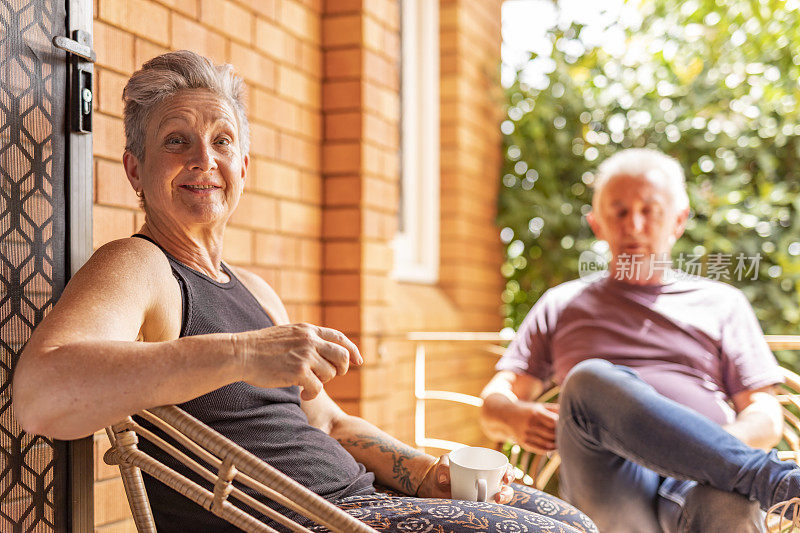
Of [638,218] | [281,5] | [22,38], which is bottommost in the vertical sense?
[638,218]

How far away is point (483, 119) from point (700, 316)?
2117 mm

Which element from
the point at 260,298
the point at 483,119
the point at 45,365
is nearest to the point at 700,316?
the point at 260,298

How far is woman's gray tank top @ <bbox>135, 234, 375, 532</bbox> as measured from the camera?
1116mm

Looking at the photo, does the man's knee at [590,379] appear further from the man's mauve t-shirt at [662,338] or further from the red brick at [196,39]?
the red brick at [196,39]

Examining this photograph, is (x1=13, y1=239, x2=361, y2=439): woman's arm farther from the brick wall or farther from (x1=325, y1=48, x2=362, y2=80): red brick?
(x1=325, y1=48, x2=362, y2=80): red brick

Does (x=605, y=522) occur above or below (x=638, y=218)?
below

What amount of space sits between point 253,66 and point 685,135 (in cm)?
245

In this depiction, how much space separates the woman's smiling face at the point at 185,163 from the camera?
3.97 feet

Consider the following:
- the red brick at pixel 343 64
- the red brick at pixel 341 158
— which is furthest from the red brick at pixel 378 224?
the red brick at pixel 343 64

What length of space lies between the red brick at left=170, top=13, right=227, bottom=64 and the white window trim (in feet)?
5.75

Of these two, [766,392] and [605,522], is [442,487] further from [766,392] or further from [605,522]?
[766,392]

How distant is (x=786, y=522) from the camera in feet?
4.44

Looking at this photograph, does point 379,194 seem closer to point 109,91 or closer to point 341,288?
point 341,288

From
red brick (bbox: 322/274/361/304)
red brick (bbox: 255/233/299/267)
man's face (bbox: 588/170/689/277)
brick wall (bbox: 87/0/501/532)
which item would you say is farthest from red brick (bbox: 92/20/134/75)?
man's face (bbox: 588/170/689/277)
